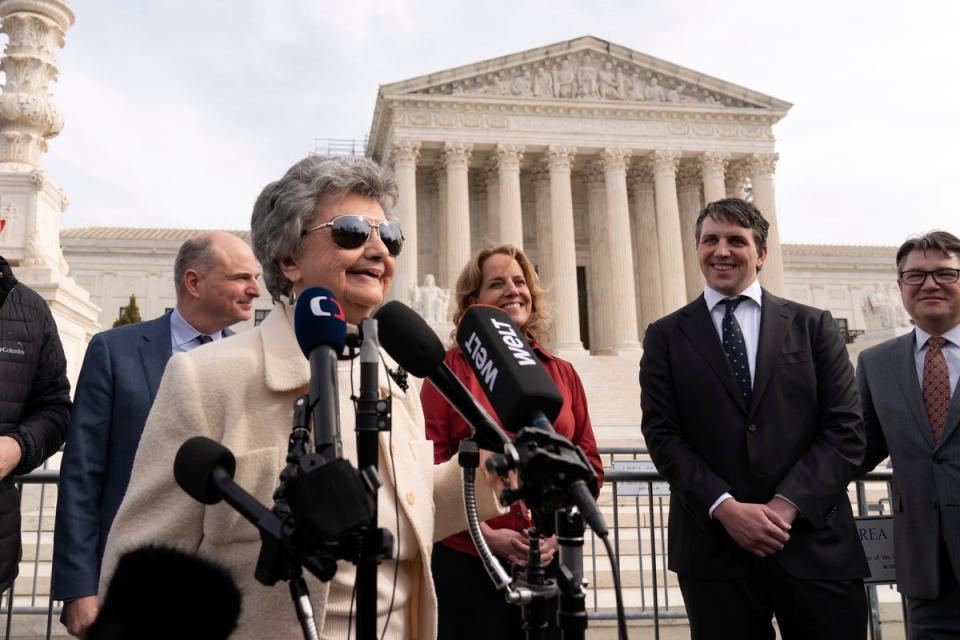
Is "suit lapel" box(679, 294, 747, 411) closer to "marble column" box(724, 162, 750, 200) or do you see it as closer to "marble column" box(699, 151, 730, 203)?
"marble column" box(699, 151, 730, 203)

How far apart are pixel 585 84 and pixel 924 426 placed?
37172 millimetres

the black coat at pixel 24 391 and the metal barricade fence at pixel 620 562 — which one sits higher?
the black coat at pixel 24 391

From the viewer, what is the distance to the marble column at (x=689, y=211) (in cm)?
4053

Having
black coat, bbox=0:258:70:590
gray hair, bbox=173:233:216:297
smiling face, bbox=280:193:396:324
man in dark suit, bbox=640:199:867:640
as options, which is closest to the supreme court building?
gray hair, bbox=173:233:216:297

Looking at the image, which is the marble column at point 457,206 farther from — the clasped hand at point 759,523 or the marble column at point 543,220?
the clasped hand at point 759,523

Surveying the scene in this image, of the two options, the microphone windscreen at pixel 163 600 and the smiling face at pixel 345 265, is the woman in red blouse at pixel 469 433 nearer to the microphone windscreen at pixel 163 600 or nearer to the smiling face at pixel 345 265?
the smiling face at pixel 345 265

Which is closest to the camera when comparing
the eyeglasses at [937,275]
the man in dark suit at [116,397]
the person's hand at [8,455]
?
the man in dark suit at [116,397]

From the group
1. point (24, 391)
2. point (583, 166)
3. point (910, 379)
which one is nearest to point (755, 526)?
point (910, 379)

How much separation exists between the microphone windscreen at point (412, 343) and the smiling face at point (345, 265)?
0.44 m

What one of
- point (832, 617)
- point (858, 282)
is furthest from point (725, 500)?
point (858, 282)

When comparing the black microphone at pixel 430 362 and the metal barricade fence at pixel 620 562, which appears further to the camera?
the metal barricade fence at pixel 620 562

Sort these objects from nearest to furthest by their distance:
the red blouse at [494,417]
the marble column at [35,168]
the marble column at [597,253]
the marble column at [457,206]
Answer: the red blouse at [494,417] < the marble column at [35,168] < the marble column at [457,206] < the marble column at [597,253]

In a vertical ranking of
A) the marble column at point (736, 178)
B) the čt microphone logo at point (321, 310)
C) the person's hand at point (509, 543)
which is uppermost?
the marble column at point (736, 178)

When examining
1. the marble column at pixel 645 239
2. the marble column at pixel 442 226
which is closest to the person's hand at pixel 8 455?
the marble column at pixel 442 226
